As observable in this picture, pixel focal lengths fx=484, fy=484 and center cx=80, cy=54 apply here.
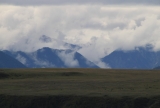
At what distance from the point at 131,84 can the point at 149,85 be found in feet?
14.8

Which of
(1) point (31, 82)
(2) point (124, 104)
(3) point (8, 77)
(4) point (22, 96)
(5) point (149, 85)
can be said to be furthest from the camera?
(3) point (8, 77)

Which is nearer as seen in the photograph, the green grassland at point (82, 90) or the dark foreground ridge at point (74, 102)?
the dark foreground ridge at point (74, 102)

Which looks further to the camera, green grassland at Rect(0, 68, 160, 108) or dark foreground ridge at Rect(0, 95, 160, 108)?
green grassland at Rect(0, 68, 160, 108)

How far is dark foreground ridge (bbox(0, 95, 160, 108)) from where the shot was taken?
85062 mm

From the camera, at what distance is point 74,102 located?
87.4 m

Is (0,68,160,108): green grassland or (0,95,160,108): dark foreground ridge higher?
(0,68,160,108): green grassland

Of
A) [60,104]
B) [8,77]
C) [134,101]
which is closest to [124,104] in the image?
[134,101]

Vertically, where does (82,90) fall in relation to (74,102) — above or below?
above

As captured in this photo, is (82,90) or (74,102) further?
(82,90)

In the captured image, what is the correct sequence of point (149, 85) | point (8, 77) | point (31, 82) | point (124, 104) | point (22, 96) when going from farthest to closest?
point (8, 77)
point (31, 82)
point (149, 85)
point (22, 96)
point (124, 104)

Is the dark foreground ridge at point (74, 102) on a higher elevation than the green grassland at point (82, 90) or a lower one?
lower

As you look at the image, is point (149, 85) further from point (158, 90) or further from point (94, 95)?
point (94, 95)

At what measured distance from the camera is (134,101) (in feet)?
281

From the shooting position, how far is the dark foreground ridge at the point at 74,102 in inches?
3349
